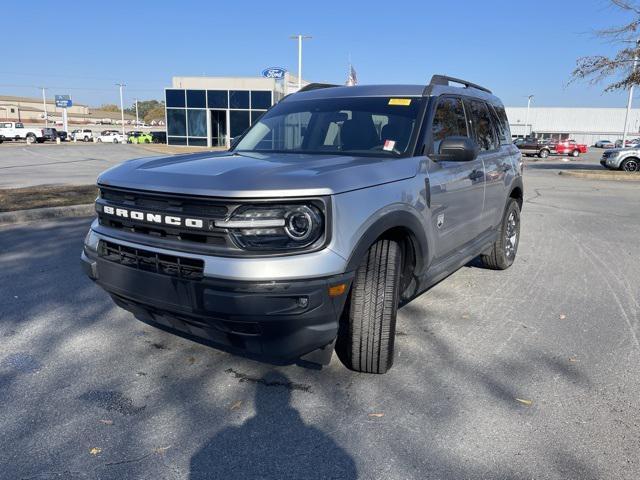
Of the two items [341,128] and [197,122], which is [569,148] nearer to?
[197,122]

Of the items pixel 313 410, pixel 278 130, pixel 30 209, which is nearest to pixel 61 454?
pixel 313 410

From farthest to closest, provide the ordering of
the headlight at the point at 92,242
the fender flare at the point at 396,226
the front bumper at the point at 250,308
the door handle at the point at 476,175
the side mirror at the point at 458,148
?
1. the door handle at the point at 476,175
2. the side mirror at the point at 458,148
3. the headlight at the point at 92,242
4. the fender flare at the point at 396,226
5. the front bumper at the point at 250,308

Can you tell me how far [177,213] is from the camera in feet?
9.14

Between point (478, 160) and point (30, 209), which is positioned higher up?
point (478, 160)

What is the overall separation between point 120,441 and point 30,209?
7.01 m

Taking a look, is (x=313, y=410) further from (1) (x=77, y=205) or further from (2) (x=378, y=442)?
(1) (x=77, y=205)

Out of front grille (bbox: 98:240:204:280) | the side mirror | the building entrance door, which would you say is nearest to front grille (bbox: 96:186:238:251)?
front grille (bbox: 98:240:204:280)

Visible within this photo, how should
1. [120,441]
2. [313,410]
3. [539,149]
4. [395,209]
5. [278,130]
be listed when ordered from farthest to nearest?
[539,149] → [278,130] → [395,209] → [313,410] → [120,441]

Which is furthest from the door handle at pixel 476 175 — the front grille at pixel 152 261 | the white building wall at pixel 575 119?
the white building wall at pixel 575 119

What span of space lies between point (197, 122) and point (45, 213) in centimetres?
3381

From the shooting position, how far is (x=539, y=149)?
41.8m

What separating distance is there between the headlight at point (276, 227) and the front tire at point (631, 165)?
26.0 metres

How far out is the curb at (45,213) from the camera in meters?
7.89

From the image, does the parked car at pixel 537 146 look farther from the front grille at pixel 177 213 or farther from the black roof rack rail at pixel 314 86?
the front grille at pixel 177 213
